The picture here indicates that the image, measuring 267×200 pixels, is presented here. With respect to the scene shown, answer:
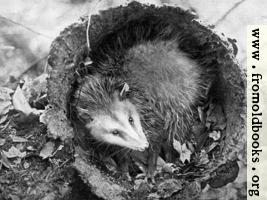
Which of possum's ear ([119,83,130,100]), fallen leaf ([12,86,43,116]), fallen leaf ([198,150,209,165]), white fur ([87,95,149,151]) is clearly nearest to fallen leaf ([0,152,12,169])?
fallen leaf ([12,86,43,116])

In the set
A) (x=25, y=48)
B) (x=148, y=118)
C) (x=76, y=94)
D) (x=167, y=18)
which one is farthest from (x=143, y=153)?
(x=25, y=48)

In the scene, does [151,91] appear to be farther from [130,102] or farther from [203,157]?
[203,157]

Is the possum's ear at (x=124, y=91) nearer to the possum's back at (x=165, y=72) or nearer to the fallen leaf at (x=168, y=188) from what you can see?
the possum's back at (x=165, y=72)

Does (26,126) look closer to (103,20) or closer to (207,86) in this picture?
(103,20)

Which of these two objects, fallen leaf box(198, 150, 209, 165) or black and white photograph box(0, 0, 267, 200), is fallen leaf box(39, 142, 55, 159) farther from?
fallen leaf box(198, 150, 209, 165)

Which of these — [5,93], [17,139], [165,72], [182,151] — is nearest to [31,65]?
[5,93]

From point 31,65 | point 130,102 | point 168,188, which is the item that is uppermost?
point 31,65

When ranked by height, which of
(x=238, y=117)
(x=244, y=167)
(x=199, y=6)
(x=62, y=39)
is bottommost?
(x=244, y=167)
